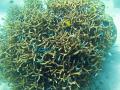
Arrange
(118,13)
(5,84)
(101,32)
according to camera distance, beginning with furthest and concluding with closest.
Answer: (118,13) → (5,84) → (101,32)

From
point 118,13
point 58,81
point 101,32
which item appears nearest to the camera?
point 58,81

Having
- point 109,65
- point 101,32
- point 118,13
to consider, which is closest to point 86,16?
point 101,32

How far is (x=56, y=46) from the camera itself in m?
6.34

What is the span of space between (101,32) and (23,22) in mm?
1957

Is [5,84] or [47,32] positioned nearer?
[47,32]

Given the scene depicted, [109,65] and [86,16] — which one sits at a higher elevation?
[86,16]

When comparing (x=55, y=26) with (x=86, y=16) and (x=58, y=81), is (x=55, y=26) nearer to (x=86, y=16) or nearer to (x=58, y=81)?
(x=86, y=16)

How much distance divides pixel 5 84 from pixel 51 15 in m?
2.79

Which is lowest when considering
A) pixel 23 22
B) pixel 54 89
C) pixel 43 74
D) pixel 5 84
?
pixel 5 84

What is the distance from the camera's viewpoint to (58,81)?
6512mm

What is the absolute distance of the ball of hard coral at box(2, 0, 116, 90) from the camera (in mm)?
6367

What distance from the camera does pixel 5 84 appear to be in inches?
325

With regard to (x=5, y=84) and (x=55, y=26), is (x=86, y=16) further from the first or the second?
(x=5, y=84)

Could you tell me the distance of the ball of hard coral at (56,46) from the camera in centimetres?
637
